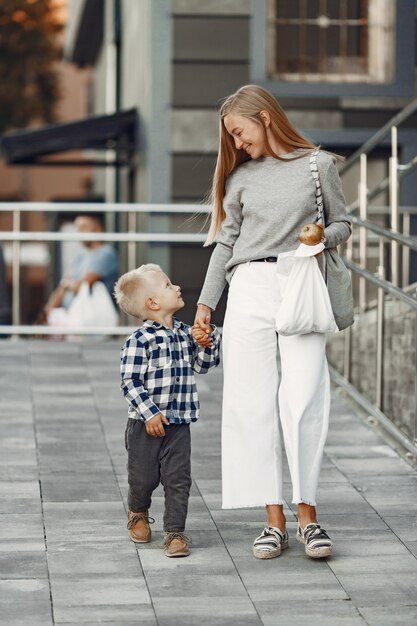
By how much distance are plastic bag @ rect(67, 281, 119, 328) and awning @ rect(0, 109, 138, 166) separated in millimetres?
1876

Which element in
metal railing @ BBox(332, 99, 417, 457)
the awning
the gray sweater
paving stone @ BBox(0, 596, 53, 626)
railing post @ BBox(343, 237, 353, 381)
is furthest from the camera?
the awning

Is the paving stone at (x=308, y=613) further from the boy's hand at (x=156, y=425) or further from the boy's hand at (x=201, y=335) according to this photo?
the boy's hand at (x=201, y=335)

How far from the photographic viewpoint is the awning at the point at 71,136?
1350 centimetres

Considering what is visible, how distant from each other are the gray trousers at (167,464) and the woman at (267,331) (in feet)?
0.57

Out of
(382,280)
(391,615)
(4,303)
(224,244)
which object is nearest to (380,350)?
(382,280)

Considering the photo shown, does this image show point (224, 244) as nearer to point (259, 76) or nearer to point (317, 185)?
point (317, 185)

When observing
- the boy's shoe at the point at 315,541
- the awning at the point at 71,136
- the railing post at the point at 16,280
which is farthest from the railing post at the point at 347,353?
the awning at the point at 71,136

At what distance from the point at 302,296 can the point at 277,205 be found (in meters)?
0.37

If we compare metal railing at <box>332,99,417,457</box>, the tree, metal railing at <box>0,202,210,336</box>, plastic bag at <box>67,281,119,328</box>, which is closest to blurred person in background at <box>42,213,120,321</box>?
plastic bag at <box>67,281,119,328</box>

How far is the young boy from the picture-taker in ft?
→ 17.6

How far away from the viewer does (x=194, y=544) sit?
5.61m

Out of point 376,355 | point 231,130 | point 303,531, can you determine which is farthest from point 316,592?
point 376,355

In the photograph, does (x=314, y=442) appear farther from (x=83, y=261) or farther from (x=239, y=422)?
(x=83, y=261)

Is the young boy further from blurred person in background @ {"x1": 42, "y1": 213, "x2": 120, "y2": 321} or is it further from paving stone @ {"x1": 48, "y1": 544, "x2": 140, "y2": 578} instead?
blurred person in background @ {"x1": 42, "y1": 213, "x2": 120, "y2": 321}
